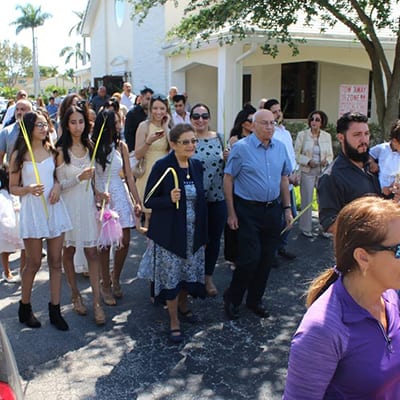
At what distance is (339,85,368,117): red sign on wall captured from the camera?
10.1 meters

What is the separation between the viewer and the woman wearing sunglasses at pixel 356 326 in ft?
5.48

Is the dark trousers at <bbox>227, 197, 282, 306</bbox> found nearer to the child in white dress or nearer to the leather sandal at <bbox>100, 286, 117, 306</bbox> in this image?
the leather sandal at <bbox>100, 286, 117, 306</bbox>

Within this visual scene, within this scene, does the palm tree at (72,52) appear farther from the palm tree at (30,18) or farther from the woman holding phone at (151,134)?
the woman holding phone at (151,134)

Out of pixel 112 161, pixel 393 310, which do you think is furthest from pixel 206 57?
pixel 393 310

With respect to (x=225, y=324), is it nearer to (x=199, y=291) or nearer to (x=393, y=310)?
(x=199, y=291)

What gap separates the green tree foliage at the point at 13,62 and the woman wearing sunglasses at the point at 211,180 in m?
80.9

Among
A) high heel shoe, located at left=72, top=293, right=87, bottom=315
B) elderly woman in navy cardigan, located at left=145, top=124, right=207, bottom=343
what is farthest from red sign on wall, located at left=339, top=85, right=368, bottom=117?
high heel shoe, located at left=72, top=293, right=87, bottom=315

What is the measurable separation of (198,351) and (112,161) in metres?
1.95

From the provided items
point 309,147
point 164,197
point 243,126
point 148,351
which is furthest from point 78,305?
point 309,147

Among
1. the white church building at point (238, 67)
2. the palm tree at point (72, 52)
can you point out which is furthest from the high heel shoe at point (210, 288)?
the palm tree at point (72, 52)

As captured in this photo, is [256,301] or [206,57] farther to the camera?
[206,57]

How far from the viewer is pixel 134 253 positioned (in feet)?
22.1

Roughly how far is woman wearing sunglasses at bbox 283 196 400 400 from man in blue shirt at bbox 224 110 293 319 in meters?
2.75

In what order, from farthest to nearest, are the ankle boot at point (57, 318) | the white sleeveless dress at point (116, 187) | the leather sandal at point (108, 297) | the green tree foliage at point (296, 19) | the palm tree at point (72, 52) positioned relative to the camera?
the palm tree at point (72, 52), the green tree foliage at point (296, 19), the leather sandal at point (108, 297), the white sleeveless dress at point (116, 187), the ankle boot at point (57, 318)
